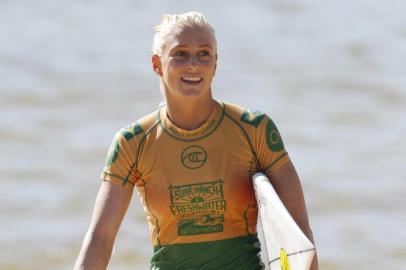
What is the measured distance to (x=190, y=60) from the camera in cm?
455

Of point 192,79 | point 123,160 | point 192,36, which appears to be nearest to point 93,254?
point 123,160

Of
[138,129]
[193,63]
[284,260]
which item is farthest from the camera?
[138,129]

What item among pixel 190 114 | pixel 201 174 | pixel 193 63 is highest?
pixel 193 63

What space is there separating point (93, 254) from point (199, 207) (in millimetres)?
435

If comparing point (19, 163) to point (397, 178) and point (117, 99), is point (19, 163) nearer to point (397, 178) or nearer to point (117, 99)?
point (117, 99)

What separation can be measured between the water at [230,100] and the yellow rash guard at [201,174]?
4573 mm

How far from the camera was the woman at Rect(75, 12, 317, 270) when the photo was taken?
4598mm

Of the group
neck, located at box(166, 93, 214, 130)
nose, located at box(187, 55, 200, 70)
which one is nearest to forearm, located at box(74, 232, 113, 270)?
neck, located at box(166, 93, 214, 130)

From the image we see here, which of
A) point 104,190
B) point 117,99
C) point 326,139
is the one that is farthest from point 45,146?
point 104,190

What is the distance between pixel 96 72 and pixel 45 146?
1.98 meters

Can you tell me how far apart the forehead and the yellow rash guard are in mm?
289

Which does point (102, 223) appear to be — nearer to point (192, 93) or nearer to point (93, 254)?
point (93, 254)

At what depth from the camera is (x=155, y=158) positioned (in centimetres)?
461

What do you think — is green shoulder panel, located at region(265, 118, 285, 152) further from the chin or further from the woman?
the chin
